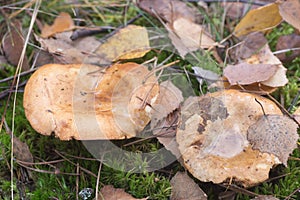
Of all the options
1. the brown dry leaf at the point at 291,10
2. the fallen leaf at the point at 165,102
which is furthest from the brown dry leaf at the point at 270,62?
the fallen leaf at the point at 165,102

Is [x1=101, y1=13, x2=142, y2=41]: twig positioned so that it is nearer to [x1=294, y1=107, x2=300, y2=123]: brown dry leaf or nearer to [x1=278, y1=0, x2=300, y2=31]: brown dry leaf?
[x1=278, y1=0, x2=300, y2=31]: brown dry leaf

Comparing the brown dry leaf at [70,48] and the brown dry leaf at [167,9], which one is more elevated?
the brown dry leaf at [167,9]

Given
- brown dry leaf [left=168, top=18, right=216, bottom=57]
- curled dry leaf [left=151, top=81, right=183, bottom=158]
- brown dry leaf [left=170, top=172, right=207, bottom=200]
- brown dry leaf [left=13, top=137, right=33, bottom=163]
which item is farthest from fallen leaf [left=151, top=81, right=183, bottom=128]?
brown dry leaf [left=13, top=137, right=33, bottom=163]

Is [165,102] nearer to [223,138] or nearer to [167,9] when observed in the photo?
[223,138]

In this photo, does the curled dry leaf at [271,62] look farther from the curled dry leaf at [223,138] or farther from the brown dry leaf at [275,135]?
the brown dry leaf at [275,135]

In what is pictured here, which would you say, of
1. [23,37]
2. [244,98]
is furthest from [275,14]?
[23,37]

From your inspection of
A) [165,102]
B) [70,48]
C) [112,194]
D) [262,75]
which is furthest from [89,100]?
[262,75]

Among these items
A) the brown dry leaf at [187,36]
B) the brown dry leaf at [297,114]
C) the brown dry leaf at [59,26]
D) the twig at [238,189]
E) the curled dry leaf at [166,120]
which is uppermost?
the brown dry leaf at [59,26]
